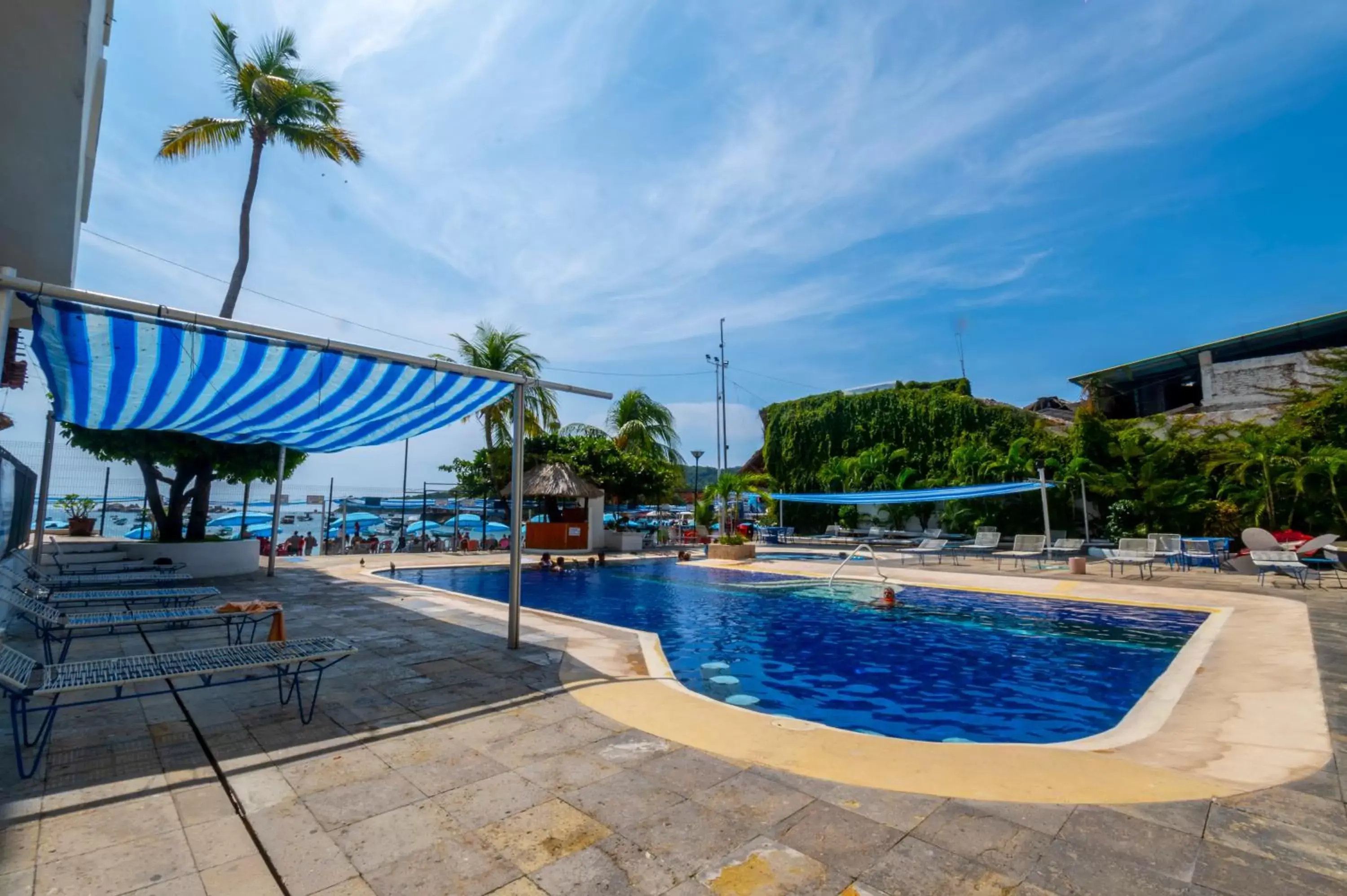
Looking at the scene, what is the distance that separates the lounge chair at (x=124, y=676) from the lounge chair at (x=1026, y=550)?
16809mm

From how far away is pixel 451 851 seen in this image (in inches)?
108

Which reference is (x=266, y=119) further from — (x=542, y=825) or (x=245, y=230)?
(x=542, y=825)

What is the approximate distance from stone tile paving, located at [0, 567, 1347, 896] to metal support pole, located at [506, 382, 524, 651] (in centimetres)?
213

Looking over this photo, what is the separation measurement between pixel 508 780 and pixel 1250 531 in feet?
59.4

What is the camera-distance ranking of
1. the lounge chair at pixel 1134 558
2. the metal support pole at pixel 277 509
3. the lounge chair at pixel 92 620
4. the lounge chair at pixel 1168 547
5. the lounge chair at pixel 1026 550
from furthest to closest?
the lounge chair at pixel 1026 550, the lounge chair at pixel 1168 547, the lounge chair at pixel 1134 558, the metal support pole at pixel 277 509, the lounge chair at pixel 92 620

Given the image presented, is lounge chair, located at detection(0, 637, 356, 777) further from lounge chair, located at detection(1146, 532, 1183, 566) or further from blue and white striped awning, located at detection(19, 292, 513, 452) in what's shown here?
lounge chair, located at detection(1146, 532, 1183, 566)

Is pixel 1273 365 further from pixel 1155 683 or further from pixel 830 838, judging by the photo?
pixel 830 838

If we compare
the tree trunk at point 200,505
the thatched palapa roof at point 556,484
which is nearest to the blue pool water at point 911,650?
the tree trunk at point 200,505

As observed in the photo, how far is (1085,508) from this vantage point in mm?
19500

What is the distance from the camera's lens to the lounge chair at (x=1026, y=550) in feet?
55.1

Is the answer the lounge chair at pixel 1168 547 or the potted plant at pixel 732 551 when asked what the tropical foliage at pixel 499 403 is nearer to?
the potted plant at pixel 732 551

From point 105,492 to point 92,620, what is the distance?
17.1m

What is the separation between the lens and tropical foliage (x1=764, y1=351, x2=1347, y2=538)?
16.4 metres

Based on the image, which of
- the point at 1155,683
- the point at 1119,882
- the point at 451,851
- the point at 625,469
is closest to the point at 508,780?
the point at 451,851
